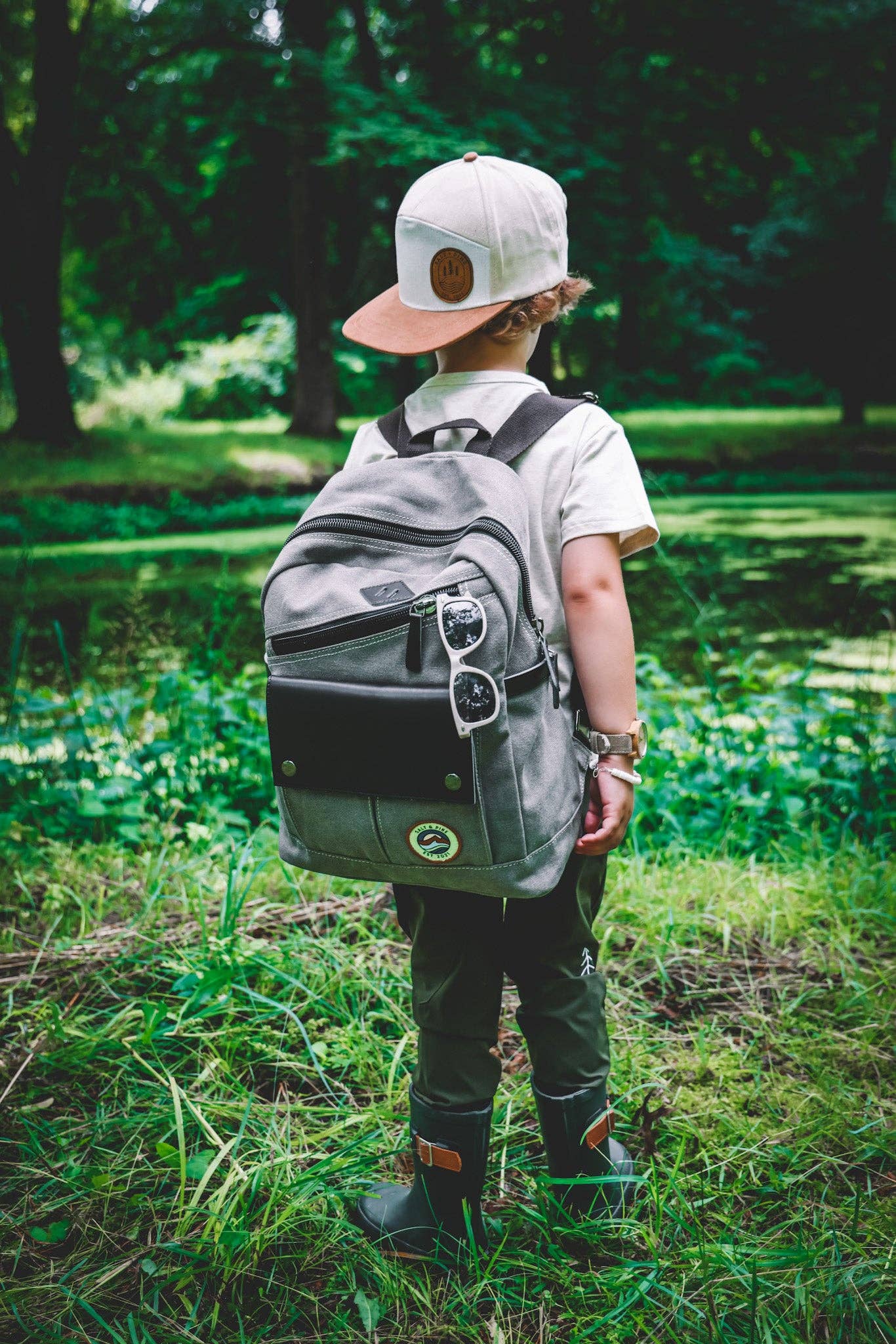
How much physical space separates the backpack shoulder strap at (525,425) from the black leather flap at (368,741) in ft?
1.05

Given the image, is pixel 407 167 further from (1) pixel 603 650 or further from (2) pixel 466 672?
(2) pixel 466 672

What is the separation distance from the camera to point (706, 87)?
7117 mm

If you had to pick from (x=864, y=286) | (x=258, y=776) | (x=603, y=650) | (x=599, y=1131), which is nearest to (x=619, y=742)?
(x=603, y=650)

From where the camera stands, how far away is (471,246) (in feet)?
3.59

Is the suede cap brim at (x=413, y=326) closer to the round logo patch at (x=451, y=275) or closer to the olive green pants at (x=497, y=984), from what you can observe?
the round logo patch at (x=451, y=275)

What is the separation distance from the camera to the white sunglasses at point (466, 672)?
911mm

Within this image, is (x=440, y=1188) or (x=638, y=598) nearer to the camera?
(x=440, y=1188)

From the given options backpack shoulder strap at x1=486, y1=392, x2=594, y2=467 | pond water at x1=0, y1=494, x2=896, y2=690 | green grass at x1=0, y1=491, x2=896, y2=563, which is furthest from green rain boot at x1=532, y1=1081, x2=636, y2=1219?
green grass at x1=0, y1=491, x2=896, y2=563

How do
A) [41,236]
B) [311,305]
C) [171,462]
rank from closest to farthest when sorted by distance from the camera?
[41,236] → [171,462] → [311,305]

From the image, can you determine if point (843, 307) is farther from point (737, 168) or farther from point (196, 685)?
point (196, 685)

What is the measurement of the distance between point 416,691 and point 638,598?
14.7 feet

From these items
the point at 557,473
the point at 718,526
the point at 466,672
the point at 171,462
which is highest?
the point at 557,473

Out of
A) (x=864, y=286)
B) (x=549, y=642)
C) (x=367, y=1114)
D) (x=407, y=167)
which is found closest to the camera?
(x=549, y=642)

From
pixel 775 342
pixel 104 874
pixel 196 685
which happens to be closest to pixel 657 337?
pixel 775 342
